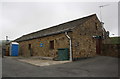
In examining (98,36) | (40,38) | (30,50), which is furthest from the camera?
→ (30,50)

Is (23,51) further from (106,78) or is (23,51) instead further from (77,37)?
(106,78)

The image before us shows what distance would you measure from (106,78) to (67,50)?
270 inches

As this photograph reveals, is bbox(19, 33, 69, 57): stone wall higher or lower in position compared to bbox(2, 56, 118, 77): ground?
higher

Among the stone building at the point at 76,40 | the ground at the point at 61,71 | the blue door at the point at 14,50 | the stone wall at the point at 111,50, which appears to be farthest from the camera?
the blue door at the point at 14,50

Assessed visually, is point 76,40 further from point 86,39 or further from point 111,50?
point 111,50

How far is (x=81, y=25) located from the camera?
41.9 feet

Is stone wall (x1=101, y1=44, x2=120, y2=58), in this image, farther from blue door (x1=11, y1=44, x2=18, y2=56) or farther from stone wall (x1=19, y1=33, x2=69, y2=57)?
blue door (x1=11, y1=44, x2=18, y2=56)

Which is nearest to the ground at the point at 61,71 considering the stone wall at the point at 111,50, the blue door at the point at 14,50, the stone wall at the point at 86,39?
the stone wall at the point at 86,39

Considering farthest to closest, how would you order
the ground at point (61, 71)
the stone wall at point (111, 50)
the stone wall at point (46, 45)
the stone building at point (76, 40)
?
the stone wall at point (46, 45) < the stone wall at point (111, 50) < the stone building at point (76, 40) < the ground at point (61, 71)

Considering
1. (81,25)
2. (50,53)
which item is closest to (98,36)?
(81,25)

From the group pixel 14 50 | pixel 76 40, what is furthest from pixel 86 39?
pixel 14 50

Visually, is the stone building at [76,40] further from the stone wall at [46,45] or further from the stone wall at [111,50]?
the stone wall at [111,50]

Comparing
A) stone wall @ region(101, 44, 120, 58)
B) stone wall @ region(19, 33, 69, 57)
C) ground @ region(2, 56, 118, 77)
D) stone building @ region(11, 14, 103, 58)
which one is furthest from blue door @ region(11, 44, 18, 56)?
stone wall @ region(101, 44, 120, 58)

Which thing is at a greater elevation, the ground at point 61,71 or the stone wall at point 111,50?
the stone wall at point 111,50
